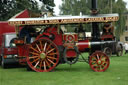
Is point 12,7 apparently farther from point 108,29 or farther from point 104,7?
point 104,7

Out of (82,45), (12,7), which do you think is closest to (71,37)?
(82,45)

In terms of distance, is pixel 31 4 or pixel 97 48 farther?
pixel 31 4

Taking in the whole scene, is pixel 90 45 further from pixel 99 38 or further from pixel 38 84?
pixel 38 84

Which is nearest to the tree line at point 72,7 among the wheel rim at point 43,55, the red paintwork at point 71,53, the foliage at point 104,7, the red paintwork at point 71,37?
the foliage at point 104,7

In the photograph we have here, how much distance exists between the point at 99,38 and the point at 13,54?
4340 mm

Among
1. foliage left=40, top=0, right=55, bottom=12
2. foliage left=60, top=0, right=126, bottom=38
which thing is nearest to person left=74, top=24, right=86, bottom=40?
foliage left=40, top=0, right=55, bottom=12

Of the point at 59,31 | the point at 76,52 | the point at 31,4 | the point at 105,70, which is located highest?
the point at 31,4

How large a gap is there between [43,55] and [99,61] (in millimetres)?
2298

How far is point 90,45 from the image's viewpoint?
40.0 feet

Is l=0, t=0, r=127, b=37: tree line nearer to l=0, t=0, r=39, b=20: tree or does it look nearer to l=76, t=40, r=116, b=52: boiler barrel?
l=0, t=0, r=39, b=20: tree

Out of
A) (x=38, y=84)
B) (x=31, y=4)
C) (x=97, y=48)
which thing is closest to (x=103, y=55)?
(x=97, y=48)

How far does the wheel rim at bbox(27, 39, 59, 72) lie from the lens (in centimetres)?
1191

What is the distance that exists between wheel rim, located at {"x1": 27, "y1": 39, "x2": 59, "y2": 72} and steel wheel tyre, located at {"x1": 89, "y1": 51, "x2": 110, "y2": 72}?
1.44 metres

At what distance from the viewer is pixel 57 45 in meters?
12.2
